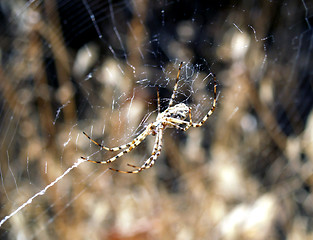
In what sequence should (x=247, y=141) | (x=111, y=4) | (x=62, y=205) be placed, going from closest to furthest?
(x=62, y=205)
(x=247, y=141)
(x=111, y=4)

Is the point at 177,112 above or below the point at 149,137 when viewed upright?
below

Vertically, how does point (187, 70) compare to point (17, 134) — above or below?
below

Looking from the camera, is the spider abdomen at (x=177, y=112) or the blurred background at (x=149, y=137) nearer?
the spider abdomen at (x=177, y=112)

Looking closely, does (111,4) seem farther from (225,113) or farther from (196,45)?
(225,113)

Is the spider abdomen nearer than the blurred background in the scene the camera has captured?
Yes

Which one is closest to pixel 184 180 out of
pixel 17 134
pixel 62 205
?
pixel 62 205

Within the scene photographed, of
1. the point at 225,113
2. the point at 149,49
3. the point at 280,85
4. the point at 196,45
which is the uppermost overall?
the point at 149,49

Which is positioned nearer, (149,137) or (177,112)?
(177,112)

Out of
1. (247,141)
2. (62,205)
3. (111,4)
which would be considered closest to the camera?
(62,205)
